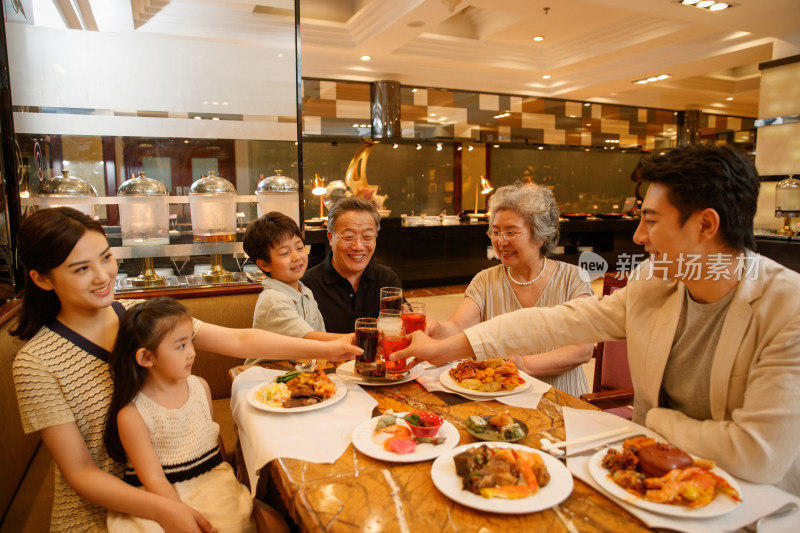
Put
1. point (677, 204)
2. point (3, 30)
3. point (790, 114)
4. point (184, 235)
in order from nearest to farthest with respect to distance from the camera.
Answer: point (677, 204) → point (3, 30) → point (184, 235) → point (790, 114)

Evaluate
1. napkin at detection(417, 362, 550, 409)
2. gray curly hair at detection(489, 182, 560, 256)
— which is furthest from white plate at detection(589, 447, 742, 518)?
gray curly hair at detection(489, 182, 560, 256)

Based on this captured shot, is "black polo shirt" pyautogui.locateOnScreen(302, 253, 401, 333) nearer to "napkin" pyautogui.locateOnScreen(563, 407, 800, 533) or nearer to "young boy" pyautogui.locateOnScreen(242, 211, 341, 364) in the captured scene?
"young boy" pyautogui.locateOnScreen(242, 211, 341, 364)

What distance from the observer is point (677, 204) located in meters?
1.33

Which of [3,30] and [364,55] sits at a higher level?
[364,55]

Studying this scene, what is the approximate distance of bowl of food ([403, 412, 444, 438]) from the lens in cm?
132

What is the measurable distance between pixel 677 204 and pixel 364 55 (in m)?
7.08

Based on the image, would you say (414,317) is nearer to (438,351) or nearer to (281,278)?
(438,351)

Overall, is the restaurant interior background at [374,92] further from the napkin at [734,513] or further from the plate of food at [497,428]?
the napkin at [734,513]

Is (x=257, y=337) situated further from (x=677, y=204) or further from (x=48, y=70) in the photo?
(x=48, y=70)

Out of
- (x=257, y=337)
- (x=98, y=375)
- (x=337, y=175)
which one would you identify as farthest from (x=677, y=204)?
(x=337, y=175)

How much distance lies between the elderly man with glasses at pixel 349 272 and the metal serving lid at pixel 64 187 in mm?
1177

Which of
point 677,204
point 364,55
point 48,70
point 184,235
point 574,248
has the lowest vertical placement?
point 574,248

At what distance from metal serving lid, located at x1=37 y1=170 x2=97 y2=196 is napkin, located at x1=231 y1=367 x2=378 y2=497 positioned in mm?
1612

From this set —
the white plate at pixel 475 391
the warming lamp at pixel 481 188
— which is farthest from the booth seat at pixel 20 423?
the warming lamp at pixel 481 188
